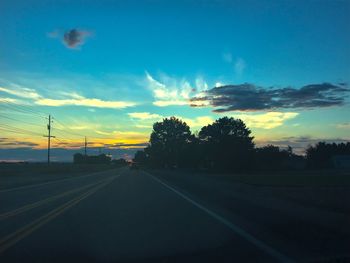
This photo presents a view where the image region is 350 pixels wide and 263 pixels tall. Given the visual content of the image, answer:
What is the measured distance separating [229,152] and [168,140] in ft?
200

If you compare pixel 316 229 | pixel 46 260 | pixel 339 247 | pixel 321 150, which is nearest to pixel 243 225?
pixel 316 229

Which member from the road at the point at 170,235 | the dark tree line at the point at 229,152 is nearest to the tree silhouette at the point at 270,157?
the dark tree line at the point at 229,152

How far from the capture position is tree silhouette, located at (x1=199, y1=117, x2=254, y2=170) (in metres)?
134

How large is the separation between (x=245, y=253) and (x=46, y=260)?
3.60 m

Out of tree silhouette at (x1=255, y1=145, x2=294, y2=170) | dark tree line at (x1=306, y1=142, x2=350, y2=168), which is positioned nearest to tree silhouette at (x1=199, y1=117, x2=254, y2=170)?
tree silhouette at (x1=255, y1=145, x2=294, y2=170)

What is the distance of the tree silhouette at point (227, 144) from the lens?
134 metres

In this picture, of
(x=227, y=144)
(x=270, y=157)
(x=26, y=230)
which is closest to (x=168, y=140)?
(x=270, y=157)

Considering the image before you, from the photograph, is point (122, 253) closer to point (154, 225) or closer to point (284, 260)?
point (284, 260)

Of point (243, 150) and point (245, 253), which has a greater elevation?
point (243, 150)

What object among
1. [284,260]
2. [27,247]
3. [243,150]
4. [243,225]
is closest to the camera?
[284,260]

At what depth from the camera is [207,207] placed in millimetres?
20344

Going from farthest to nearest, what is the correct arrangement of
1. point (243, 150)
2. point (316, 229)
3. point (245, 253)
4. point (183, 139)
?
point (183, 139) → point (243, 150) → point (316, 229) → point (245, 253)

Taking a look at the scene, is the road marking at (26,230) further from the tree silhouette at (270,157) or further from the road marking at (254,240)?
the tree silhouette at (270,157)

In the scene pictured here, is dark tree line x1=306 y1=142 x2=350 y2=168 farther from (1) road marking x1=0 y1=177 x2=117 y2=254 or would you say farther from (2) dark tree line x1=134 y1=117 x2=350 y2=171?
(1) road marking x1=0 y1=177 x2=117 y2=254
